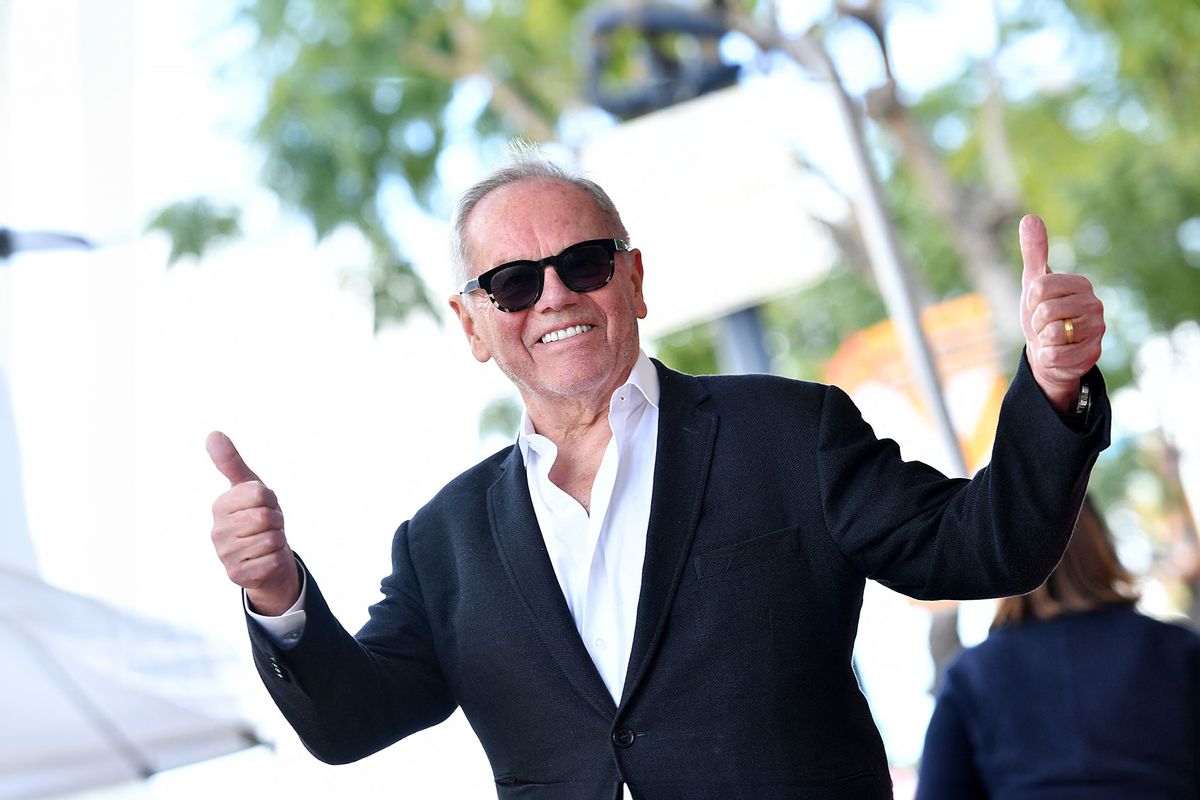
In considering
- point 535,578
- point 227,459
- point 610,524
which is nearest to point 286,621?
point 227,459

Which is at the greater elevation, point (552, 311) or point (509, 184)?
point (509, 184)

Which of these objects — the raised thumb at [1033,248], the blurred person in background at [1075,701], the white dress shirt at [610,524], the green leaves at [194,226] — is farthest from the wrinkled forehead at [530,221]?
the green leaves at [194,226]

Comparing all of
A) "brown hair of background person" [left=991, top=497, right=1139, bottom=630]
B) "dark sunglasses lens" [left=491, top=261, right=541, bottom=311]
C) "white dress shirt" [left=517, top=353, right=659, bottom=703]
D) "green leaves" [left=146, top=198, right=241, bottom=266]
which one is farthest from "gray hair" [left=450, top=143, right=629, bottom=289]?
"green leaves" [left=146, top=198, right=241, bottom=266]

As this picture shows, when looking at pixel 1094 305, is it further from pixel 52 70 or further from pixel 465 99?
pixel 465 99

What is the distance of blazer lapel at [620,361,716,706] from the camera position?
242 centimetres

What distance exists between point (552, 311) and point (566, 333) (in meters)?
0.05

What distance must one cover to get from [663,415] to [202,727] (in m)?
0.97

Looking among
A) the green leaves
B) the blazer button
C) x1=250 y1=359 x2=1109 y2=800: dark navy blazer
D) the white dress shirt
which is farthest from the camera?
the green leaves

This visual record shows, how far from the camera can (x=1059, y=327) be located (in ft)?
6.77

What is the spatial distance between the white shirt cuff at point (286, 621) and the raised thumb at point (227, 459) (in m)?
0.17

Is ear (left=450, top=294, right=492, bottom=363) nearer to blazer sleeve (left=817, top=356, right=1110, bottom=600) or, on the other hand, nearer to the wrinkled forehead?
the wrinkled forehead

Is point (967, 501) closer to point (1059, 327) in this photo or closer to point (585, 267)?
point (1059, 327)

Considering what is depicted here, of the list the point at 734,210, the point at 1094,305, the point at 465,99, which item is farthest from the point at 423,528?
the point at 465,99

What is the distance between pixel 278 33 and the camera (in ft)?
27.7
